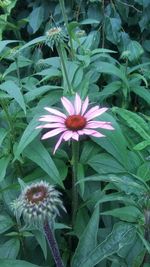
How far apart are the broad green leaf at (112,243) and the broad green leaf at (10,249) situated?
0.69ft

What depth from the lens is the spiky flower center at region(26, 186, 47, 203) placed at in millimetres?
743

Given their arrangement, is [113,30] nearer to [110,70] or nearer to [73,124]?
[110,70]

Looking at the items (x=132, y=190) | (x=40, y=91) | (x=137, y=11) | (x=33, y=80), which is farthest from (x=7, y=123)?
(x=137, y=11)

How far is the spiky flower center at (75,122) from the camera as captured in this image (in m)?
0.90

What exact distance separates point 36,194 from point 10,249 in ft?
0.93

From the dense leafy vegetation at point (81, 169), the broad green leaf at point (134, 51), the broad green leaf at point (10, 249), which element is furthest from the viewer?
the broad green leaf at point (134, 51)

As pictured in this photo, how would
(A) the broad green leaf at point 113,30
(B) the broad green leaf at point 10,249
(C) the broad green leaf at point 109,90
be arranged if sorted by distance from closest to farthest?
(B) the broad green leaf at point 10,249, (C) the broad green leaf at point 109,90, (A) the broad green leaf at point 113,30

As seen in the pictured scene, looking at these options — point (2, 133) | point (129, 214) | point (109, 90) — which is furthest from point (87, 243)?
point (109, 90)

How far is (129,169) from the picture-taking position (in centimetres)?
104

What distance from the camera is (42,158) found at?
104cm

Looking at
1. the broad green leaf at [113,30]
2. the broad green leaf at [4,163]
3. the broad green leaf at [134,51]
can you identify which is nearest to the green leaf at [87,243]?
the broad green leaf at [4,163]

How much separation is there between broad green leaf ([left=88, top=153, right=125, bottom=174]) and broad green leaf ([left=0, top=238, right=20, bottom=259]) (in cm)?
23

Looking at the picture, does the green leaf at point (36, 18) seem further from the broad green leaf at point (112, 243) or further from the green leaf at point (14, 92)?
the broad green leaf at point (112, 243)

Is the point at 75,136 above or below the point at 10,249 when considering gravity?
above
